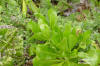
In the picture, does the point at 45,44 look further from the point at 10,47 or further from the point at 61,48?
the point at 10,47

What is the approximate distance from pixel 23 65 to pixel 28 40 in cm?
29

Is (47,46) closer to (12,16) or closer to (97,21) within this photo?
(12,16)

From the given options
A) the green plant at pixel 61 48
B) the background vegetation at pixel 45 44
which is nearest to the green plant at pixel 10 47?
the background vegetation at pixel 45 44

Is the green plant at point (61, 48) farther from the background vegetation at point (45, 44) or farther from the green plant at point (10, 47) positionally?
the green plant at point (10, 47)

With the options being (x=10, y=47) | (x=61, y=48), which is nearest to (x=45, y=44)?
(x=61, y=48)

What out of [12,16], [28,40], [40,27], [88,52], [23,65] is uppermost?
[12,16]

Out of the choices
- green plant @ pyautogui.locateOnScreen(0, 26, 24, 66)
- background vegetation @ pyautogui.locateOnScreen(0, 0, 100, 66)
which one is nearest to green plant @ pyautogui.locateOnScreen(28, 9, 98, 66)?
background vegetation @ pyautogui.locateOnScreen(0, 0, 100, 66)

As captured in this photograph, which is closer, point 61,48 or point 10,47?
point 61,48

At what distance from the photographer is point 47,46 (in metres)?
1.55

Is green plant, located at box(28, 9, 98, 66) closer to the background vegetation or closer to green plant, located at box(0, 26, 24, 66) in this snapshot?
the background vegetation

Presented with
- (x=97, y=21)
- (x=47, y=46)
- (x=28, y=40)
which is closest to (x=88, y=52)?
(x=47, y=46)

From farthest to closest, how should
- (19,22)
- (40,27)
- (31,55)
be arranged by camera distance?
(19,22), (31,55), (40,27)

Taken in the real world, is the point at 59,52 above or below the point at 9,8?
below

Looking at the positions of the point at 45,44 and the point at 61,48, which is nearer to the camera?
the point at 61,48
